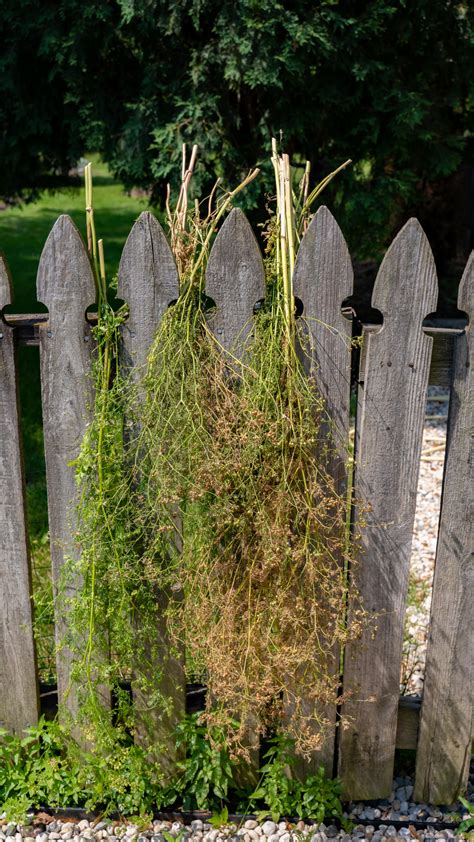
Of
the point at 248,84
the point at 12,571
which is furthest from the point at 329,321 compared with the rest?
the point at 248,84

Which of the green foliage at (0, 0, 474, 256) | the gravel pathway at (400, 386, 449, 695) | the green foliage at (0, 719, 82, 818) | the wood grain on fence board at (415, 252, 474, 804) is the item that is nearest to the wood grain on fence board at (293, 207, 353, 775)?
the wood grain on fence board at (415, 252, 474, 804)

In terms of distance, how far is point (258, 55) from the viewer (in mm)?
5520

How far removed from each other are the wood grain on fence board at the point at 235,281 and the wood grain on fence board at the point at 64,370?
1.15 feet

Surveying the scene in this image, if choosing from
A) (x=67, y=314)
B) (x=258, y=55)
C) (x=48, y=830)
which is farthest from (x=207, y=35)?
(x=48, y=830)

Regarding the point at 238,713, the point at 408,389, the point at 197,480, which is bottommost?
the point at 238,713

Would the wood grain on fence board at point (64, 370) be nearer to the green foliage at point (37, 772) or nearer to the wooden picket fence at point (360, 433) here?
the wooden picket fence at point (360, 433)

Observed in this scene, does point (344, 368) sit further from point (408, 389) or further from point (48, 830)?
point (48, 830)

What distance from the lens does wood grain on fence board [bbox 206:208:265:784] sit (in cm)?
210

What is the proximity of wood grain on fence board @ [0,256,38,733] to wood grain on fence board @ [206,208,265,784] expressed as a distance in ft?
1.96

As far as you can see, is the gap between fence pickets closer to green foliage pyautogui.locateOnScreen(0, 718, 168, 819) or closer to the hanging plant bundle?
the hanging plant bundle

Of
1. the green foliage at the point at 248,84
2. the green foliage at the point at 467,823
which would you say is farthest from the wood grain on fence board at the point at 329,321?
the green foliage at the point at 248,84

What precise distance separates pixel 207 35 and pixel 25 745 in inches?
214

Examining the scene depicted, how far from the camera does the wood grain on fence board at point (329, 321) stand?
2105mm

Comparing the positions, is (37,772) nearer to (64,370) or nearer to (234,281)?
(64,370)
